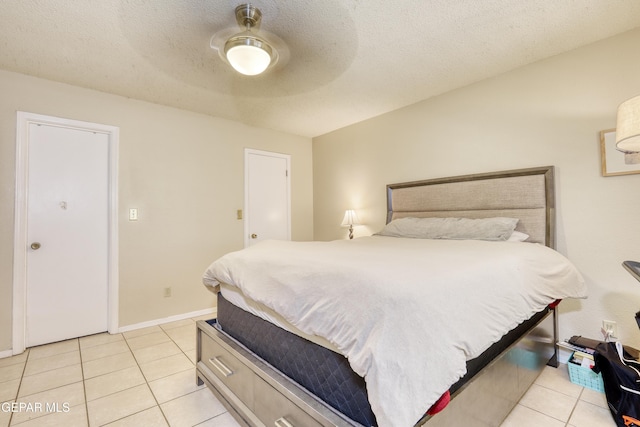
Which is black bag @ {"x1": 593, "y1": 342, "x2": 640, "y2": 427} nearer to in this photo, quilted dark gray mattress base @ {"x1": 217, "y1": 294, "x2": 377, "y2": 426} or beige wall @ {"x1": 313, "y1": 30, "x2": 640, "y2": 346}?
beige wall @ {"x1": 313, "y1": 30, "x2": 640, "y2": 346}

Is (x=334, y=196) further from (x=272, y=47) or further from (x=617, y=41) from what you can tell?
(x=617, y=41)

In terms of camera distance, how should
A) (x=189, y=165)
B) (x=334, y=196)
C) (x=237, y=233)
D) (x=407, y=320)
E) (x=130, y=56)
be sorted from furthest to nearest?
(x=334, y=196) → (x=237, y=233) → (x=189, y=165) → (x=130, y=56) → (x=407, y=320)

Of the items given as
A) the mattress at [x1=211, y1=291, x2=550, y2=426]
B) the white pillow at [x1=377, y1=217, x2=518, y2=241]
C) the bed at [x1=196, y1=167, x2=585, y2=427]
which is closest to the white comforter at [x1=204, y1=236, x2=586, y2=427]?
the bed at [x1=196, y1=167, x2=585, y2=427]

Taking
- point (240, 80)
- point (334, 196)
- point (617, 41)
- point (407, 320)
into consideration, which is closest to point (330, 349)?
point (407, 320)

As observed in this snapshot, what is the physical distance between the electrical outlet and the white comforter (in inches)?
32.5

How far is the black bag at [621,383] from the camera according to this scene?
1487mm

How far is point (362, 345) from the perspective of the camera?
0.96 meters

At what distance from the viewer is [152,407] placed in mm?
1784

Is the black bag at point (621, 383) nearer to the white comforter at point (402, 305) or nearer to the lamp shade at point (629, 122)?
the white comforter at point (402, 305)

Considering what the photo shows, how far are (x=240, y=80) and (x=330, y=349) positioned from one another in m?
2.47

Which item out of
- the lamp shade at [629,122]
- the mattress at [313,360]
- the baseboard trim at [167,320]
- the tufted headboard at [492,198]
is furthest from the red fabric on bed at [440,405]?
the baseboard trim at [167,320]

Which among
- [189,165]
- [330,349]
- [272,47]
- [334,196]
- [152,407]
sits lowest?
[152,407]

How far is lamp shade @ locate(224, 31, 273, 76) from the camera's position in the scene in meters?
1.87

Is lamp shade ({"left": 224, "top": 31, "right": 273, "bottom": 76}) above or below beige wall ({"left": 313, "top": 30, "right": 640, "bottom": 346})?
above
